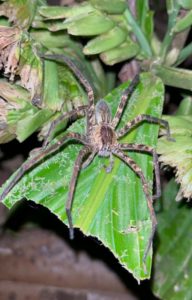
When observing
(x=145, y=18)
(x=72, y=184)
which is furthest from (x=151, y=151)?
(x=145, y=18)

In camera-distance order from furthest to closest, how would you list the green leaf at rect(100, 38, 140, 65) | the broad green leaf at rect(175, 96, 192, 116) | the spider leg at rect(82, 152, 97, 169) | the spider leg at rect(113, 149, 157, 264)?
the broad green leaf at rect(175, 96, 192, 116) < the green leaf at rect(100, 38, 140, 65) < the spider leg at rect(82, 152, 97, 169) < the spider leg at rect(113, 149, 157, 264)

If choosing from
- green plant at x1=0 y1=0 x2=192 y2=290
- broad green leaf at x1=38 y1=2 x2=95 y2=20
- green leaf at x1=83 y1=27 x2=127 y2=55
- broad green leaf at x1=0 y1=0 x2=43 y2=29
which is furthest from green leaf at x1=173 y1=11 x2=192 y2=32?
broad green leaf at x1=0 y1=0 x2=43 y2=29

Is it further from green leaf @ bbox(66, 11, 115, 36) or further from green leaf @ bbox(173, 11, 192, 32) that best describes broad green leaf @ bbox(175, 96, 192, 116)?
green leaf @ bbox(66, 11, 115, 36)

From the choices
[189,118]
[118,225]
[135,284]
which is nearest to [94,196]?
[118,225]

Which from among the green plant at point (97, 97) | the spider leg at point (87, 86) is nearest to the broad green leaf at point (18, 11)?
the green plant at point (97, 97)

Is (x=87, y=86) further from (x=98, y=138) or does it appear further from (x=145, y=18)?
(x=145, y=18)

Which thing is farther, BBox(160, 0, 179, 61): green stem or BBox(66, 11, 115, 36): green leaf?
BBox(160, 0, 179, 61): green stem
